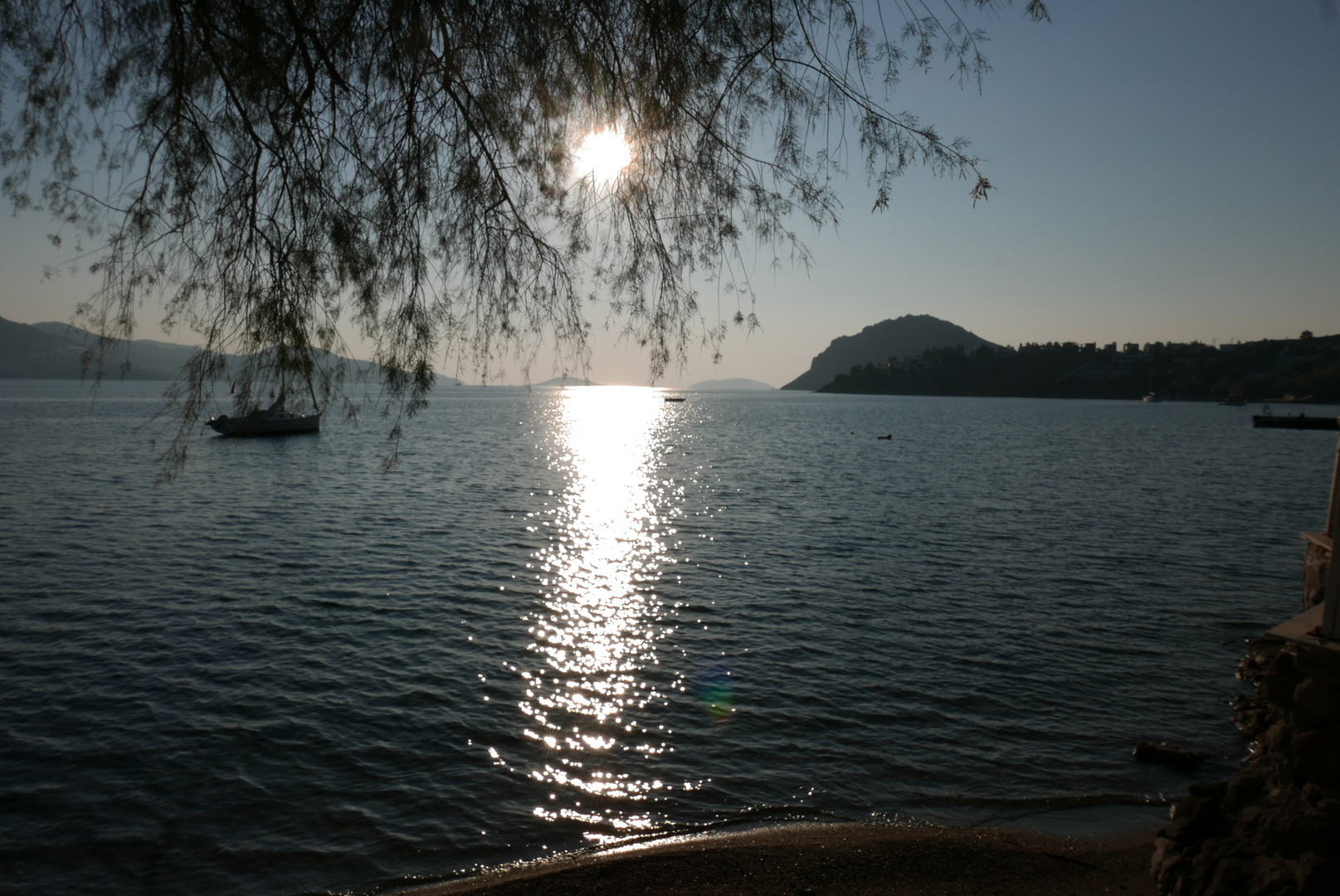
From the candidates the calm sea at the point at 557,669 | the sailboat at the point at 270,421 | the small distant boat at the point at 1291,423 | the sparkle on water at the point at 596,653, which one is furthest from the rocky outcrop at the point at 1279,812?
the small distant boat at the point at 1291,423

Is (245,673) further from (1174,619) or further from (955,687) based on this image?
(1174,619)

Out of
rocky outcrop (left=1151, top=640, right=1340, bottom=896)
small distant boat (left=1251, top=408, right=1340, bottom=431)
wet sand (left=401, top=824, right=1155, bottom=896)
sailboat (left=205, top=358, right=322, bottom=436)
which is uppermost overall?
small distant boat (left=1251, top=408, right=1340, bottom=431)

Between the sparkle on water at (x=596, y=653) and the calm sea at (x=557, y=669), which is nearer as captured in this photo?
the calm sea at (x=557, y=669)

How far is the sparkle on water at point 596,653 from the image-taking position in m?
10.1

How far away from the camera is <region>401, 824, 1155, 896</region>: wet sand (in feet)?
25.0

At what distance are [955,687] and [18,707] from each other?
1525 cm

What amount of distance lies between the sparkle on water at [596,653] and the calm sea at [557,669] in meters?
0.08

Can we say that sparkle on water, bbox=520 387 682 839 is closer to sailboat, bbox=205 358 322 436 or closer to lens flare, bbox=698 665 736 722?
lens flare, bbox=698 665 736 722

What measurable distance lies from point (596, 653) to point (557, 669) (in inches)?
42.5

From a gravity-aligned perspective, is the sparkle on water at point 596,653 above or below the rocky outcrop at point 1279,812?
below

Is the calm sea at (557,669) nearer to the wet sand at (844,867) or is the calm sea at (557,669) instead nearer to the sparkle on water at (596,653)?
the sparkle on water at (596,653)

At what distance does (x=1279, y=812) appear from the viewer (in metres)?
6.56

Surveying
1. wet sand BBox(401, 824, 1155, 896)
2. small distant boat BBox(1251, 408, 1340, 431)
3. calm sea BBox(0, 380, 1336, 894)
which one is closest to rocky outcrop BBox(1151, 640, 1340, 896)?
wet sand BBox(401, 824, 1155, 896)

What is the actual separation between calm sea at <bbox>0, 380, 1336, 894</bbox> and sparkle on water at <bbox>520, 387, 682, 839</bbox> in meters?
0.08
